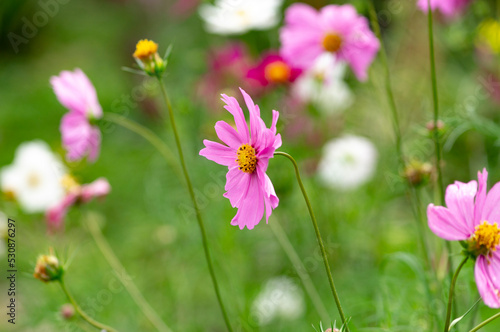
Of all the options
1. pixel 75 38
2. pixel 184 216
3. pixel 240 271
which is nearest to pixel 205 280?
pixel 240 271

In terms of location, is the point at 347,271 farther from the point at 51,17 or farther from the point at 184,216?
the point at 51,17

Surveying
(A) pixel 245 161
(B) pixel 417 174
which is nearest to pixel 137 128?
(A) pixel 245 161

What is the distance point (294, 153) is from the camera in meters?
1.18

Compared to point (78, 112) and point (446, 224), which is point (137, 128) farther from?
point (446, 224)

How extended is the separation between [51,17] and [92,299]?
2479 millimetres

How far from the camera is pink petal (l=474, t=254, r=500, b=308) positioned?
0.38 meters

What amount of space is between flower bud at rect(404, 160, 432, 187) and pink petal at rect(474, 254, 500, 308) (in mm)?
196

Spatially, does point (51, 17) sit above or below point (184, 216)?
above

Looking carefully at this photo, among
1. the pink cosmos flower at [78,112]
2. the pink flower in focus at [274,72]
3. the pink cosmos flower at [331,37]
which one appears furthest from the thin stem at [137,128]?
the pink flower in focus at [274,72]

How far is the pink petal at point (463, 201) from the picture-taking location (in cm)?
41

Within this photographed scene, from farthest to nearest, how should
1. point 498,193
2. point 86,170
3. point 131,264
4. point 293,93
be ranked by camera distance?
1. point 86,170
2. point 131,264
3. point 293,93
4. point 498,193

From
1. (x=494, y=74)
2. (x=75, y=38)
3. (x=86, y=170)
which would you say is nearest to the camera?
(x=494, y=74)

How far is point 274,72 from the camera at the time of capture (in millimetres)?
1001

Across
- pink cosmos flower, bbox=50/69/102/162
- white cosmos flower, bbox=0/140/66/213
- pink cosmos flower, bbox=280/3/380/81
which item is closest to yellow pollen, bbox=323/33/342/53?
pink cosmos flower, bbox=280/3/380/81
